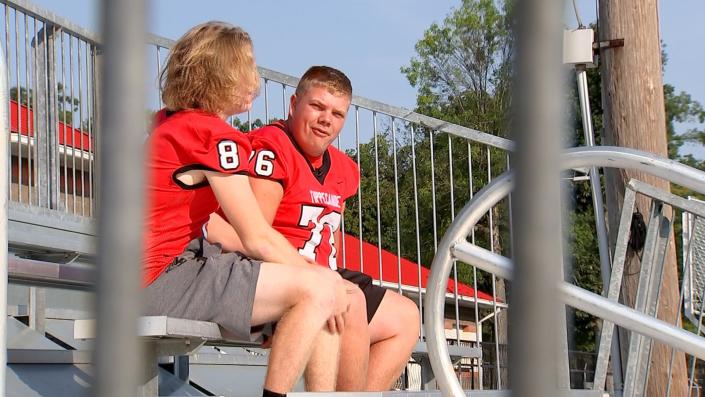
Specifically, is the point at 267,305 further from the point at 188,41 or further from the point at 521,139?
the point at 521,139

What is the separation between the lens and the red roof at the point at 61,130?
14.7 feet

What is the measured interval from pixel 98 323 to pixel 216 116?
8.32 ft

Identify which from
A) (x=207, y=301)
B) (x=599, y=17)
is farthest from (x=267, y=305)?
(x=599, y=17)

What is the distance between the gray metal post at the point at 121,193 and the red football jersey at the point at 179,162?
2.35m

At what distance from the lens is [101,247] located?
0.46 meters

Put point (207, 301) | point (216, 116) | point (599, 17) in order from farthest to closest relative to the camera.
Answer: point (599, 17), point (216, 116), point (207, 301)

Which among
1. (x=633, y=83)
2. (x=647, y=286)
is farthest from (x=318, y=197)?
(x=633, y=83)

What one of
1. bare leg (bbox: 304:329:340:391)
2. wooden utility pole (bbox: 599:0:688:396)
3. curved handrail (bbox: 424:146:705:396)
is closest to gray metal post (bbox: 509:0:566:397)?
curved handrail (bbox: 424:146:705:396)

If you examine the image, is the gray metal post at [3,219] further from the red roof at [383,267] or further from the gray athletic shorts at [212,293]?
the red roof at [383,267]

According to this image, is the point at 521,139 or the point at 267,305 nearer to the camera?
the point at 521,139

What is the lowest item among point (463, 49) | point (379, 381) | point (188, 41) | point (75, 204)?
point (379, 381)

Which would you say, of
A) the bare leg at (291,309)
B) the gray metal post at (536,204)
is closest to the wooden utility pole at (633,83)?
the bare leg at (291,309)

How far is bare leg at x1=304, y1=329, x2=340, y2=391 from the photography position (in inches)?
110

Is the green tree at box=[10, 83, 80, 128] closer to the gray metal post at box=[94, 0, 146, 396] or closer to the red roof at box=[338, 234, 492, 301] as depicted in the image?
the red roof at box=[338, 234, 492, 301]
